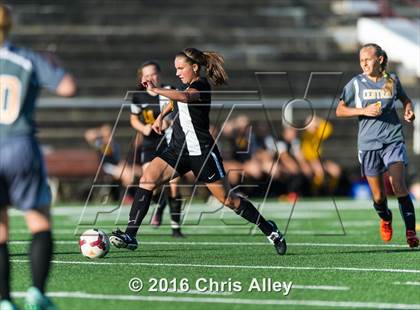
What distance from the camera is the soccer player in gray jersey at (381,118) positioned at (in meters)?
11.0

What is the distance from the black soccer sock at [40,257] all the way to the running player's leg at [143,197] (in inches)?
154

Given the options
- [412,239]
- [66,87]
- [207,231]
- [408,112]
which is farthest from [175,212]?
[66,87]

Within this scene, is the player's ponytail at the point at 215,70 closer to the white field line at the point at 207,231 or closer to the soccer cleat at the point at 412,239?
the soccer cleat at the point at 412,239

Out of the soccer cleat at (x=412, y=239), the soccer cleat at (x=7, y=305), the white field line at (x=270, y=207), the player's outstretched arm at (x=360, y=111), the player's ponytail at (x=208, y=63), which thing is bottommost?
the white field line at (x=270, y=207)

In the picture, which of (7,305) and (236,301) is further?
(236,301)

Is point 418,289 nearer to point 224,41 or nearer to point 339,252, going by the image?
point 339,252

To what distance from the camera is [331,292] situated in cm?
777

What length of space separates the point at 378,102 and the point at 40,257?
5420mm

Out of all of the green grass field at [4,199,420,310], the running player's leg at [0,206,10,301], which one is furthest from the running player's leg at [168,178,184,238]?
the running player's leg at [0,206,10,301]

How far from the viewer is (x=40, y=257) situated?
6.51 metres

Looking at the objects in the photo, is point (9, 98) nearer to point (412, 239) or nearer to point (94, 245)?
point (94, 245)

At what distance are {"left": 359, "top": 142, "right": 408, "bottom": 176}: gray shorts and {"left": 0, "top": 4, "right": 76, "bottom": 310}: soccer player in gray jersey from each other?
5.36m

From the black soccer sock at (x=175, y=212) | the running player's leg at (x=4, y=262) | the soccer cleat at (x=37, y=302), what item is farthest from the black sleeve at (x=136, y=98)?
the soccer cleat at (x=37, y=302)

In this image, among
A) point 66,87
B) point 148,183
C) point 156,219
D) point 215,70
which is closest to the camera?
point 66,87
